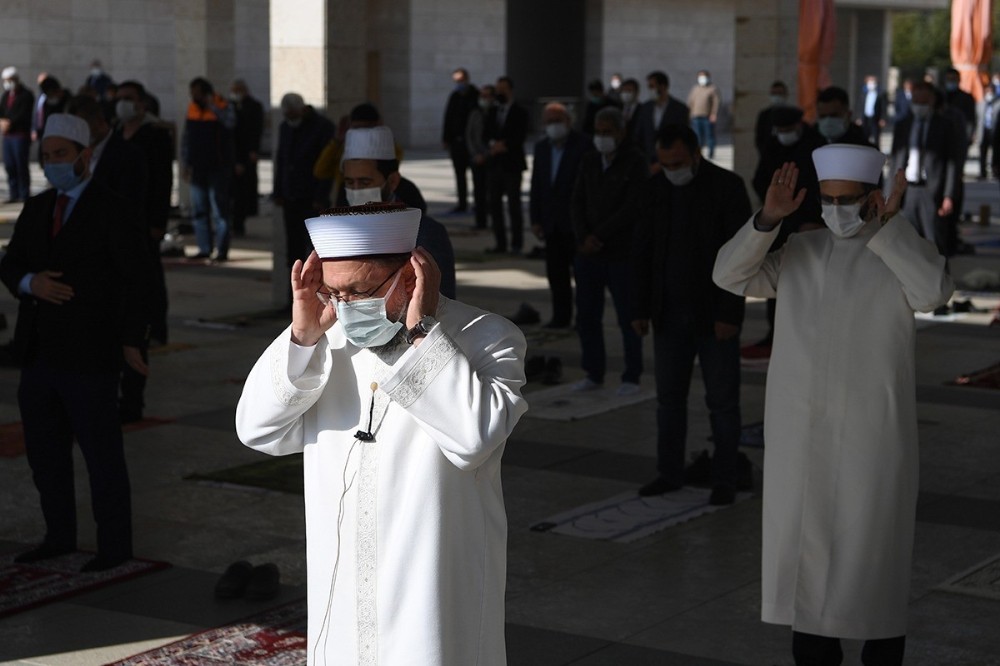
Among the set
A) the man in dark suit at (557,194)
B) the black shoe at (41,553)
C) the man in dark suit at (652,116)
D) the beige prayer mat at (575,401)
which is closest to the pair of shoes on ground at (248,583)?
the black shoe at (41,553)

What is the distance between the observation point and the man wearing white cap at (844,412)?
5.54 meters

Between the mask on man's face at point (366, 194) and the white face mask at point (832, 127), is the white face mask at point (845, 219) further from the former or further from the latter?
Result: the white face mask at point (832, 127)

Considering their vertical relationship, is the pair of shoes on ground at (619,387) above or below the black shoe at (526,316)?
below

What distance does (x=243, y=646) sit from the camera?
6.22 m

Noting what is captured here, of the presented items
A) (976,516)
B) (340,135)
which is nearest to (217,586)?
(976,516)

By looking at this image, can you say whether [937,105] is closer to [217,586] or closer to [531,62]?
[217,586]

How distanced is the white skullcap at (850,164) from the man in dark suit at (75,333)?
320 cm

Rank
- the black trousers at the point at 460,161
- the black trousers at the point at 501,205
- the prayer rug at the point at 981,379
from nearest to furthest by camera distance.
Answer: the prayer rug at the point at 981,379 < the black trousers at the point at 501,205 < the black trousers at the point at 460,161

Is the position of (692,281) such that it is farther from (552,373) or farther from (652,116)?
(652,116)

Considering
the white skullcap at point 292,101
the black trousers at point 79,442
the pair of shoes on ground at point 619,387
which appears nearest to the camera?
the black trousers at point 79,442

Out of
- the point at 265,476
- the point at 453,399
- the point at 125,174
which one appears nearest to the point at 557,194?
the point at 125,174

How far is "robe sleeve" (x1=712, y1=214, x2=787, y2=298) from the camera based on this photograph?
5.75 meters

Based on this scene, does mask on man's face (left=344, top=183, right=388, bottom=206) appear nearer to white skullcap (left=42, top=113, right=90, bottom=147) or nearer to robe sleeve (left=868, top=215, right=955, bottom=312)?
white skullcap (left=42, top=113, right=90, bottom=147)

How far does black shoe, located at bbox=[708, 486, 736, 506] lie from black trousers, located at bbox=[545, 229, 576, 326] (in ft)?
15.4
